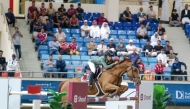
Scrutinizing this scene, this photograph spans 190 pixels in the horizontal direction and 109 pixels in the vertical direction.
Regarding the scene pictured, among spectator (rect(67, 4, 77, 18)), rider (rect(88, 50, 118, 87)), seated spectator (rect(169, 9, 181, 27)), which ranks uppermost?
spectator (rect(67, 4, 77, 18))

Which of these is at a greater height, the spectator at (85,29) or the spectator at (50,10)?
the spectator at (50,10)

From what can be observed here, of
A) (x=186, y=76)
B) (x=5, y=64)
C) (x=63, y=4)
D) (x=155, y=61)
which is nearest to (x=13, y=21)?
(x=63, y=4)

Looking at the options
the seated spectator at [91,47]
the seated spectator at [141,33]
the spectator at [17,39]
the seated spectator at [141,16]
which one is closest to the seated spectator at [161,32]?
the seated spectator at [141,33]

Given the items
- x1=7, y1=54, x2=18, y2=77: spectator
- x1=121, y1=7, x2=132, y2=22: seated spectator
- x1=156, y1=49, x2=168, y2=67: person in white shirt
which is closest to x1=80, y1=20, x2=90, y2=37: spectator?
x1=121, y1=7, x2=132, y2=22: seated spectator

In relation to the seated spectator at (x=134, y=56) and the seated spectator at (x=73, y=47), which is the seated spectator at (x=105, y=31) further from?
the seated spectator at (x=134, y=56)

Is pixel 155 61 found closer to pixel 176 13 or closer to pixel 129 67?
pixel 176 13

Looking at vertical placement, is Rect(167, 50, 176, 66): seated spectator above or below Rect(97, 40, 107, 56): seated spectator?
below

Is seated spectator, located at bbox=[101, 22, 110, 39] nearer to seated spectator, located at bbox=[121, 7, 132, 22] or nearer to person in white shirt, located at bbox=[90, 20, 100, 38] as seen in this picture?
person in white shirt, located at bbox=[90, 20, 100, 38]

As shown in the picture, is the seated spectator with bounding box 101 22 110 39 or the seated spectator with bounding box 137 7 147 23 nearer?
the seated spectator with bounding box 101 22 110 39

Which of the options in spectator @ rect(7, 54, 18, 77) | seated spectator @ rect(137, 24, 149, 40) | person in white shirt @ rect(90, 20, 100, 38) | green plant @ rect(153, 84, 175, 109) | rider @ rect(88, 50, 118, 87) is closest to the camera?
green plant @ rect(153, 84, 175, 109)

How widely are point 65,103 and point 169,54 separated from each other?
11.2 meters

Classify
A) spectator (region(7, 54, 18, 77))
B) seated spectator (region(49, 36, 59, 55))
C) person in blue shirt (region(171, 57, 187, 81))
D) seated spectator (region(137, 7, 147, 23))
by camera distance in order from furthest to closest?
seated spectator (region(137, 7, 147, 23)) → seated spectator (region(49, 36, 59, 55)) → person in blue shirt (region(171, 57, 187, 81)) → spectator (region(7, 54, 18, 77))

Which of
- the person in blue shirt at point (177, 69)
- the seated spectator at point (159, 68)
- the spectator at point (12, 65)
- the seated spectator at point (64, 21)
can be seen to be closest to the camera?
the spectator at point (12, 65)

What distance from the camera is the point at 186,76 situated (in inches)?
817
